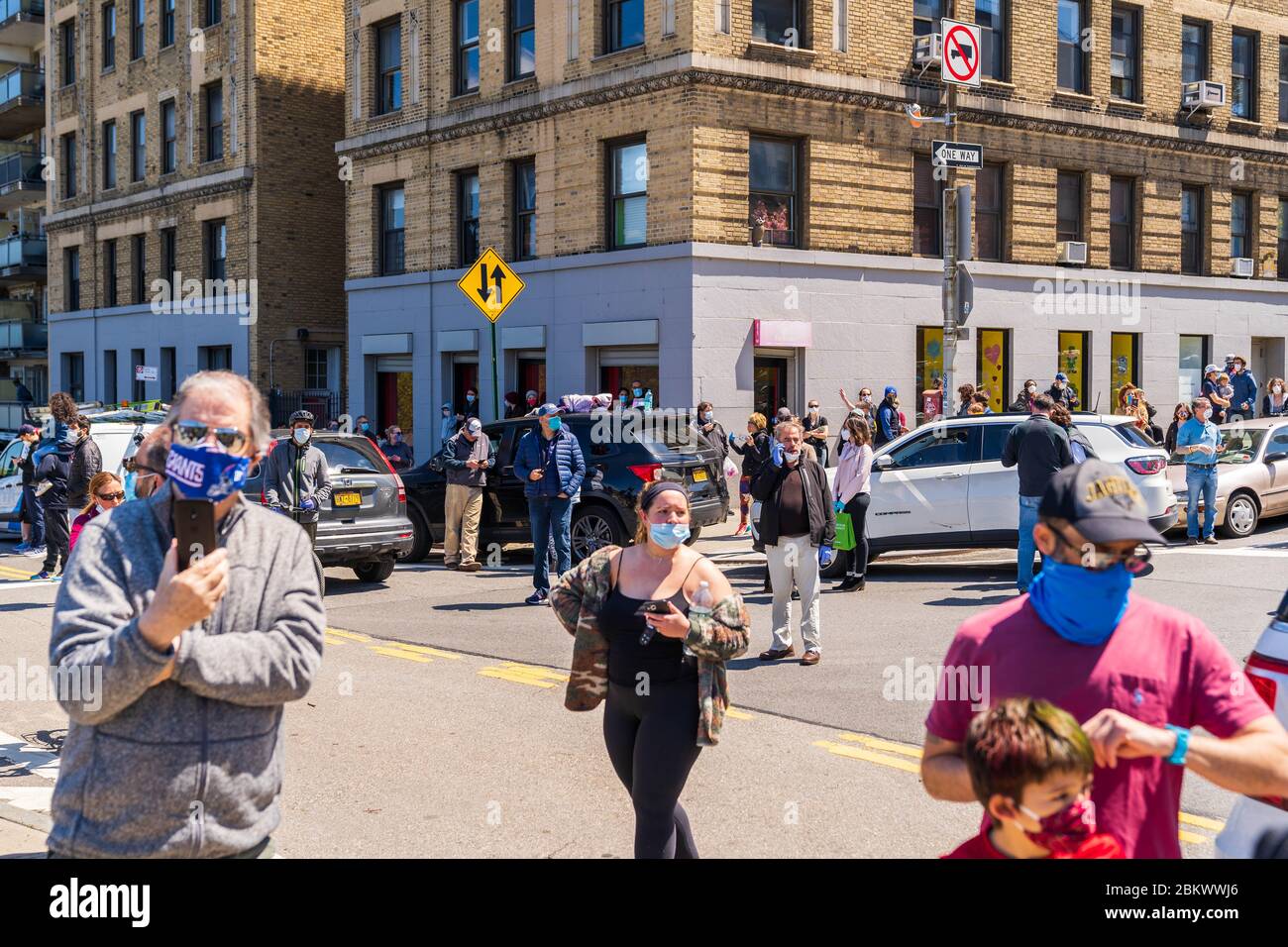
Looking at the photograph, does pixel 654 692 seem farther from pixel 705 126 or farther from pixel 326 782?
pixel 705 126

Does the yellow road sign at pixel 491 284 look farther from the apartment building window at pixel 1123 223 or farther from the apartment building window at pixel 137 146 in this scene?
the apartment building window at pixel 137 146

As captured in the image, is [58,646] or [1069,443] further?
[1069,443]

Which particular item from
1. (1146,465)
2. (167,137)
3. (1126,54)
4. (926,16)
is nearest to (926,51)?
(926,16)

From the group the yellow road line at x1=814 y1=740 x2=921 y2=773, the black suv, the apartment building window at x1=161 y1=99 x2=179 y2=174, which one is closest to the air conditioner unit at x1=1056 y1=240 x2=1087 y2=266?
the black suv

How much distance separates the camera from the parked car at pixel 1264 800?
3.66 metres

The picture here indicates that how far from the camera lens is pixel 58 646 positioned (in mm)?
2992

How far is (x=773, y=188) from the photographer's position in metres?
23.2

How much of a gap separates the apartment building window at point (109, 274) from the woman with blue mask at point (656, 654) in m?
37.6

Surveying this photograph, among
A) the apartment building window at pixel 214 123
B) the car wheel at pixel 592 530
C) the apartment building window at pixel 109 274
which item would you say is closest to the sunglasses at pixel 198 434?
the car wheel at pixel 592 530

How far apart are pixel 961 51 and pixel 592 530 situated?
1207 centimetres

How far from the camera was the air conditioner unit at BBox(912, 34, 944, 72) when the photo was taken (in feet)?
78.5
